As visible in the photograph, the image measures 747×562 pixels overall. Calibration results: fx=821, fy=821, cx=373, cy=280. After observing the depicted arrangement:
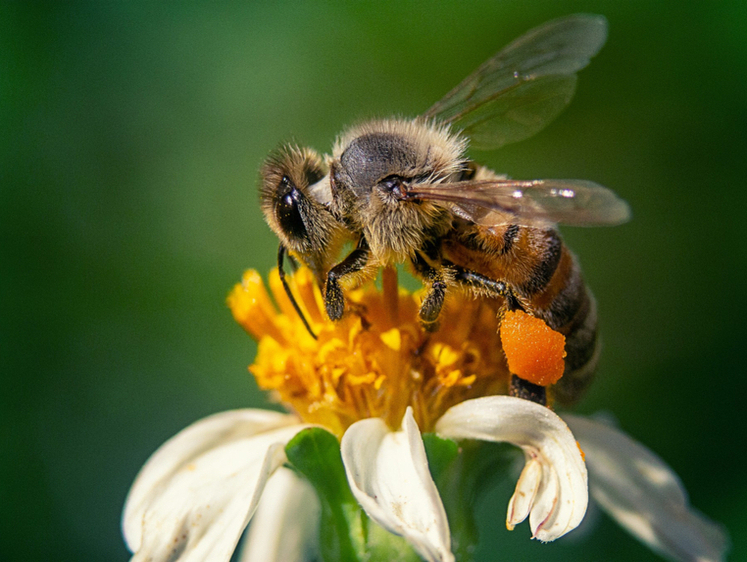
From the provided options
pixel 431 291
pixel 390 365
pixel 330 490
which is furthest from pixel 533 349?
pixel 330 490

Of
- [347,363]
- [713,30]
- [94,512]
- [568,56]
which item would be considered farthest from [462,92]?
[94,512]

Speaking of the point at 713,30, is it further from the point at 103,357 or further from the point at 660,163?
the point at 103,357

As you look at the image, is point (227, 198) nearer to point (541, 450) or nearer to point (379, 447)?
point (379, 447)

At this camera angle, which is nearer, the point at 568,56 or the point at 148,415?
the point at 568,56

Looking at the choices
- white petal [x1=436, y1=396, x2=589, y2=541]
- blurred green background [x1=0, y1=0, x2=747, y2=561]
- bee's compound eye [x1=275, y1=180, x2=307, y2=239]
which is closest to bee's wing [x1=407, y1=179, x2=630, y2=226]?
bee's compound eye [x1=275, y1=180, x2=307, y2=239]

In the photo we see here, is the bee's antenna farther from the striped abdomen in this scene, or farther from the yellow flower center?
the striped abdomen

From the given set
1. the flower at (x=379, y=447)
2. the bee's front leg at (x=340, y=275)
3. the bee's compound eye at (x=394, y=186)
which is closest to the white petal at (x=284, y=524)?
the flower at (x=379, y=447)
